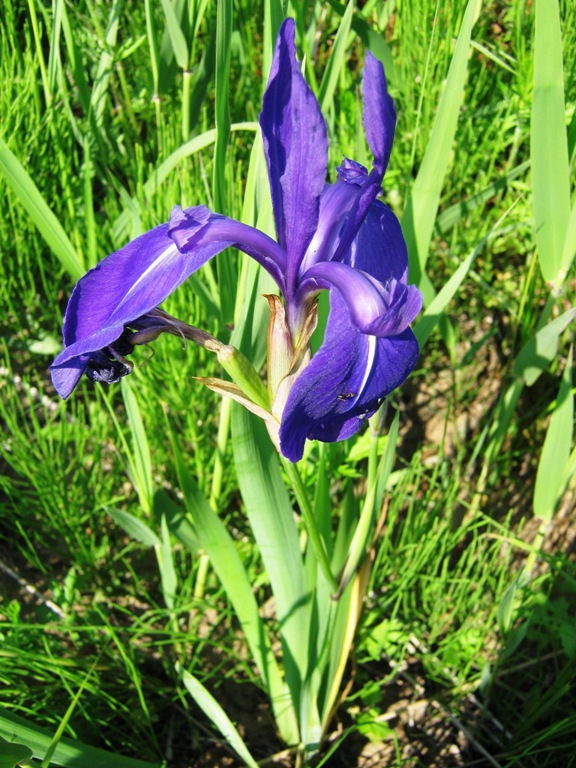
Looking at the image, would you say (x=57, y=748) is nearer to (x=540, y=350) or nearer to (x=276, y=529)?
(x=276, y=529)

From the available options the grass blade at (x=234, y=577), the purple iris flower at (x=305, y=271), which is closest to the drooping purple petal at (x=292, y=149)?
the purple iris flower at (x=305, y=271)

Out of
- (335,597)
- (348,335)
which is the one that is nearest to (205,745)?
(335,597)

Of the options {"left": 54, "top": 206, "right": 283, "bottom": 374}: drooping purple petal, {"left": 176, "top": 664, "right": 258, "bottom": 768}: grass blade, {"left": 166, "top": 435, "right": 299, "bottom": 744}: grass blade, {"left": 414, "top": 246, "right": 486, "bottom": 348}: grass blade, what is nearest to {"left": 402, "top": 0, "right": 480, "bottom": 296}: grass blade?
{"left": 414, "top": 246, "right": 486, "bottom": 348}: grass blade

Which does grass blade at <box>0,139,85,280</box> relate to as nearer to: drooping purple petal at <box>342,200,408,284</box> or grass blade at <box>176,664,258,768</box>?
drooping purple petal at <box>342,200,408,284</box>

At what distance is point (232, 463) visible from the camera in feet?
4.32

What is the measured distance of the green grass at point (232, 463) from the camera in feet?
3.61

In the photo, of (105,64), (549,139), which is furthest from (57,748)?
(105,64)

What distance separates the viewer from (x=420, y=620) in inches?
Result: 53.6

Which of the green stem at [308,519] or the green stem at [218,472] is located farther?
the green stem at [218,472]

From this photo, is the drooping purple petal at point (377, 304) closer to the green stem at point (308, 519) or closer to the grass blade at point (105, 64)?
the green stem at point (308, 519)

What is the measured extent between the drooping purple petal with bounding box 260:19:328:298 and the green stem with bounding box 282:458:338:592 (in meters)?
0.20

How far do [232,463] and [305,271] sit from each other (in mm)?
675

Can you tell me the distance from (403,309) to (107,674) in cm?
92

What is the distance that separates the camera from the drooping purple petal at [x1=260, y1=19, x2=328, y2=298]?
23.7 inches
